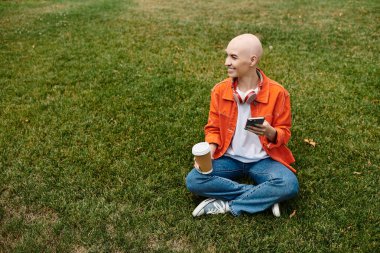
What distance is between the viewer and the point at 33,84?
629cm

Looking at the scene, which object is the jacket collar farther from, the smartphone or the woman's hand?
the smartphone

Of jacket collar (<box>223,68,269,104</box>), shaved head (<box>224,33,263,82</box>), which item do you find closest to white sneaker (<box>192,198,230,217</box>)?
jacket collar (<box>223,68,269,104</box>)

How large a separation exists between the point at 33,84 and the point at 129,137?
232cm

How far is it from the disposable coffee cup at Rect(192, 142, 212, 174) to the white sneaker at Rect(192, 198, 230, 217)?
0.32m

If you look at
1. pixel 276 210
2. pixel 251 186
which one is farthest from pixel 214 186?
pixel 276 210

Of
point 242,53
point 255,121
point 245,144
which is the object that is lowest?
point 245,144

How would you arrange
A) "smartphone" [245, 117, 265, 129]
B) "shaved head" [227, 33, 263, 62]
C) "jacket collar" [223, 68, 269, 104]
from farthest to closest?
"jacket collar" [223, 68, 269, 104], "shaved head" [227, 33, 263, 62], "smartphone" [245, 117, 265, 129]

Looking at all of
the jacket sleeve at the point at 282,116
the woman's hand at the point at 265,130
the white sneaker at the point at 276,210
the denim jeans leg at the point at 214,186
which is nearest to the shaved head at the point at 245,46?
the jacket sleeve at the point at 282,116

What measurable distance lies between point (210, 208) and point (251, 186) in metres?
0.41

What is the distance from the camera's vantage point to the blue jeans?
3.49 meters

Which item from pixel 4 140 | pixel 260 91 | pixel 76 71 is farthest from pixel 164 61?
pixel 260 91

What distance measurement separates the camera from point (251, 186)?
366 centimetres

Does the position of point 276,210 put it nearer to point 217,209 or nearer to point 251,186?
point 251,186

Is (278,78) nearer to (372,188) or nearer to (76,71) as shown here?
(372,188)
